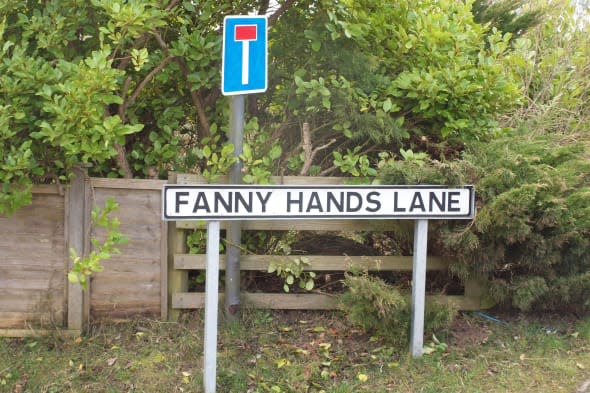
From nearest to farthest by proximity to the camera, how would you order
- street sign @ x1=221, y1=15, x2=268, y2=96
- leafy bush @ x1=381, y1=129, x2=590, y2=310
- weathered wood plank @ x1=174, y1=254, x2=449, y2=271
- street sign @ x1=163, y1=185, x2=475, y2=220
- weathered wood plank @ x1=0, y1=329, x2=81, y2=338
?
street sign @ x1=163, y1=185, x2=475, y2=220
street sign @ x1=221, y1=15, x2=268, y2=96
leafy bush @ x1=381, y1=129, x2=590, y2=310
weathered wood plank @ x1=0, y1=329, x2=81, y2=338
weathered wood plank @ x1=174, y1=254, x2=449, y2=271

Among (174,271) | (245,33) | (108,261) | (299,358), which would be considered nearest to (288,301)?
(299,358)

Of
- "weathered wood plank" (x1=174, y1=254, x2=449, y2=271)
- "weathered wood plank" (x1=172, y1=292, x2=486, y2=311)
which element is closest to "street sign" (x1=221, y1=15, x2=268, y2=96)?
"weathered wood plank" (x1=174, y1=254, x2=449, y2=271)

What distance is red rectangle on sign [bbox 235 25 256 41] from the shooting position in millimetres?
3623

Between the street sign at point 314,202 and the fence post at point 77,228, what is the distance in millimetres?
1275

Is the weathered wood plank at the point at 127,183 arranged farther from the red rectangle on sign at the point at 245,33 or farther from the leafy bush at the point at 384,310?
the leafy bush at the point at 384,310

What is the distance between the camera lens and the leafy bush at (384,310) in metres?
3.88

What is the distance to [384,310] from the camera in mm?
3865

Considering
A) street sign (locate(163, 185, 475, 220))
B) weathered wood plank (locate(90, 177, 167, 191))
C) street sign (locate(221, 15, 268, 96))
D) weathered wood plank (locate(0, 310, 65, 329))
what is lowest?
weathered wood plank (locate(0, 310, 65, 329))

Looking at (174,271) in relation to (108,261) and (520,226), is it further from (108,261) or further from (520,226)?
(520,226)

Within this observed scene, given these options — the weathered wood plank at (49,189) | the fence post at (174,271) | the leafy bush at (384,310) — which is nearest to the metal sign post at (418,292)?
the leafy bush at (384,310)

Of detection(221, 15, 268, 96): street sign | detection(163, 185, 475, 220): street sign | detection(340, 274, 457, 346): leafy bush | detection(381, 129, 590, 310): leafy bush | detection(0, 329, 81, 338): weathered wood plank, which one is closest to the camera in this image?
detection(163, 185, 475, 220): street sign

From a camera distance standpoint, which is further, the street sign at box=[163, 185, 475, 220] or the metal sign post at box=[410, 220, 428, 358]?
the metal sign post at box=[410, 220, 428, 358]

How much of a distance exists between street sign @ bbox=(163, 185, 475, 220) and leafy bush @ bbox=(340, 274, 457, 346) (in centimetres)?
54

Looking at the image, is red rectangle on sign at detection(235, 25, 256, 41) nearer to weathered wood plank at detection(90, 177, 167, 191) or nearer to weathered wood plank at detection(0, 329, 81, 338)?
weathered wood plank at detection(90, 177, 167, 191)
